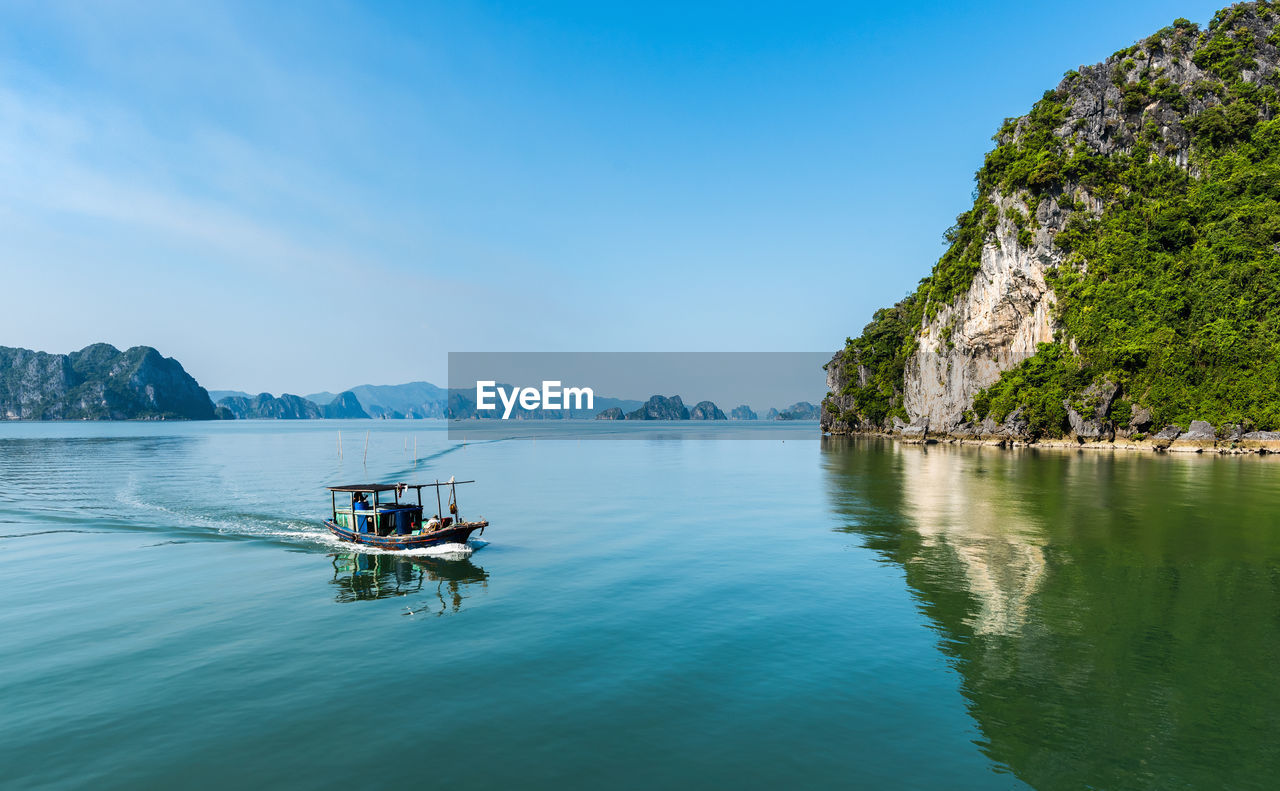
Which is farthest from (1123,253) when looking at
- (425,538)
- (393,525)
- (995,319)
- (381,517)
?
(381,517)

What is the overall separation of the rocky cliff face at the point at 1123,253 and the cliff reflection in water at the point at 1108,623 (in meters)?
54.9

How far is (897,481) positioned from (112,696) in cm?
5962

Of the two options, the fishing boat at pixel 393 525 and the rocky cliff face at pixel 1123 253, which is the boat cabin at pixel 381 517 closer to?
the fishing boat at pixel 393 525

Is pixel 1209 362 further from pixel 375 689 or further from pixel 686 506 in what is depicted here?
pixel 375 689

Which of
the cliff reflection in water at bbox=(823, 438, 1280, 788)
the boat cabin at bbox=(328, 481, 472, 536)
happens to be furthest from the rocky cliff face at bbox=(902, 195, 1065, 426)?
the boat cabin at bbox=(328, 481, 472, 536)

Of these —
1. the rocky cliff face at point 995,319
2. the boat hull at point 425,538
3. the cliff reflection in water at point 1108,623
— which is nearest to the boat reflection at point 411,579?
the boat hull at point 425,538

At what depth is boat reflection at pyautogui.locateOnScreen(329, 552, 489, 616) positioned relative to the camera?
2303 cm

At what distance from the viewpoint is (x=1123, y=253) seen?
99438 millimetres

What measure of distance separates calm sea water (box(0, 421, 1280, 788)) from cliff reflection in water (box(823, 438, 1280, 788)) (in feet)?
0.32

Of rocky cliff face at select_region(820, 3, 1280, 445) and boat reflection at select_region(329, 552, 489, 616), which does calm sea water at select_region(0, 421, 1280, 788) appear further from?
rocky cliff face at select_region(820, 3, 1280, 445)

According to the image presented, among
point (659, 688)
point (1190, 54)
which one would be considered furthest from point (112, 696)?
point (1190, 54)

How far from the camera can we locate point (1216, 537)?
30.7 m

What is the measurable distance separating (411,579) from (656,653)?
44.9 feet

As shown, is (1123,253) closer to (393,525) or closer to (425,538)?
(425,538)
